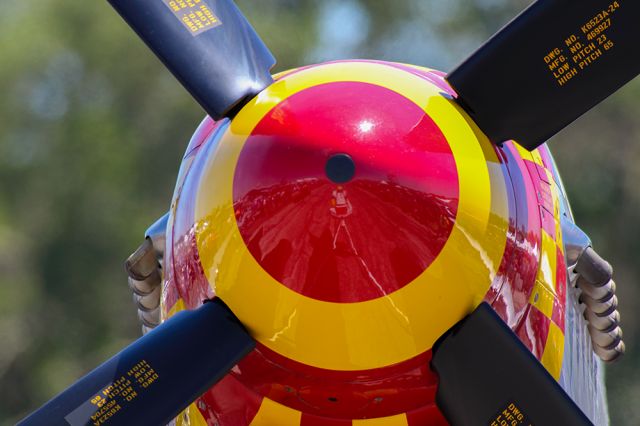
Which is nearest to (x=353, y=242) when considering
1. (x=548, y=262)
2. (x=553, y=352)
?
(x=548, y=262)

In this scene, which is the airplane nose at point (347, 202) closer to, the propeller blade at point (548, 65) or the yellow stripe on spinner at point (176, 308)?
the propeller blade at point (548, 65)

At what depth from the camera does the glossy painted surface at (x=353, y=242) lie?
5.43 m

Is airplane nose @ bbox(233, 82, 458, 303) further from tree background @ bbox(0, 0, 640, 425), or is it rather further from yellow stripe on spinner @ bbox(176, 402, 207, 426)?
tree background @ bbox(0, 0, 640, 425)

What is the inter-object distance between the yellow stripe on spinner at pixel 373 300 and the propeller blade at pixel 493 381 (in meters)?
0.09

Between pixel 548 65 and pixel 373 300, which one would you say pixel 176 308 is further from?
pixel 548 65

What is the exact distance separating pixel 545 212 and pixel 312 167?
117cm

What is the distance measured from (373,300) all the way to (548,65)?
3.93 ft

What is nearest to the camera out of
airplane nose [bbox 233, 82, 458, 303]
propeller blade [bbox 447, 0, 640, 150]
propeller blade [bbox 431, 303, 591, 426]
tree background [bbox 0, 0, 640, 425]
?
airplane nose [bbox 233, 82, 458, 303]

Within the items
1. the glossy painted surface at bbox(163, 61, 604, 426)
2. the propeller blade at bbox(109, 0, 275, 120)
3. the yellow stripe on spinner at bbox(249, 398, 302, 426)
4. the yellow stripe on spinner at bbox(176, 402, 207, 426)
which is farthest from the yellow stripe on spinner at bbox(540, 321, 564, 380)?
the propeller blade at bbox(109, 0, 275, 120)

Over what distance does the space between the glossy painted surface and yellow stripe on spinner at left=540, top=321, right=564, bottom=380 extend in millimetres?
55

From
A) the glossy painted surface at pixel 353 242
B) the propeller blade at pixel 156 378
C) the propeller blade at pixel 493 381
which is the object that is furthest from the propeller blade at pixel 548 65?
the propeller blade at pixel 156 378

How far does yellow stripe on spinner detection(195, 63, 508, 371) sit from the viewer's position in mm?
5496

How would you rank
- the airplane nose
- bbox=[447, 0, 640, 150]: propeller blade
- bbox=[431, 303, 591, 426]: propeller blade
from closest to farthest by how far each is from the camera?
the airplane nose < bbox=[431, 303, 591, 426]: propeller blade < bbox=[447, 0, 640, 150]: propeller blade

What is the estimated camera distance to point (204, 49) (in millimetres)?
6250
